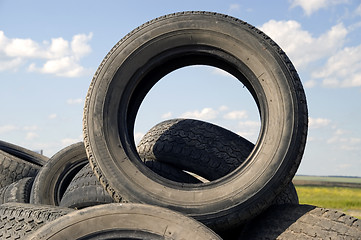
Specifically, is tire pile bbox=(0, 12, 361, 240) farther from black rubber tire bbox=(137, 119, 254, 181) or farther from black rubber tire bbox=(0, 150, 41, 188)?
black rubber tire bbox=(0, 150, 41, 188)

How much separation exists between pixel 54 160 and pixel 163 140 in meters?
1.90

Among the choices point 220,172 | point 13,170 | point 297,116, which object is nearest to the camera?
point 297,116

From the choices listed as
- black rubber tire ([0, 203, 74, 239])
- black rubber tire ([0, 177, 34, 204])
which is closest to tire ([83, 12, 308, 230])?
black rubber tire ([0, 203, 74, 239])

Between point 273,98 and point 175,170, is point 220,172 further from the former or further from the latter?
point 273,98

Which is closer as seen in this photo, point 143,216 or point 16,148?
point 143,216

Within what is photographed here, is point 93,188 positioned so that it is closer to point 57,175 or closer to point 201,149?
point 201,149

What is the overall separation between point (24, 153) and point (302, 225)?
555 cm

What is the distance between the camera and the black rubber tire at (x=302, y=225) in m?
3.00

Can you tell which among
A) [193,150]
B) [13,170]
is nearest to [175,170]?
[193,150]

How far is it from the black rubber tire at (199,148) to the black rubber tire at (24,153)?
142 inches

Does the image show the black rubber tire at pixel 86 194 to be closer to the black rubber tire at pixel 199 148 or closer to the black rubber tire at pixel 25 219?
the black rubber tire at pixel 199 148

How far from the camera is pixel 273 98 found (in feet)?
11.0

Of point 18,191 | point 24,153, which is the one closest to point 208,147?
point 18,191

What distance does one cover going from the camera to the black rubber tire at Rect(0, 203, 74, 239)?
2727 mm
